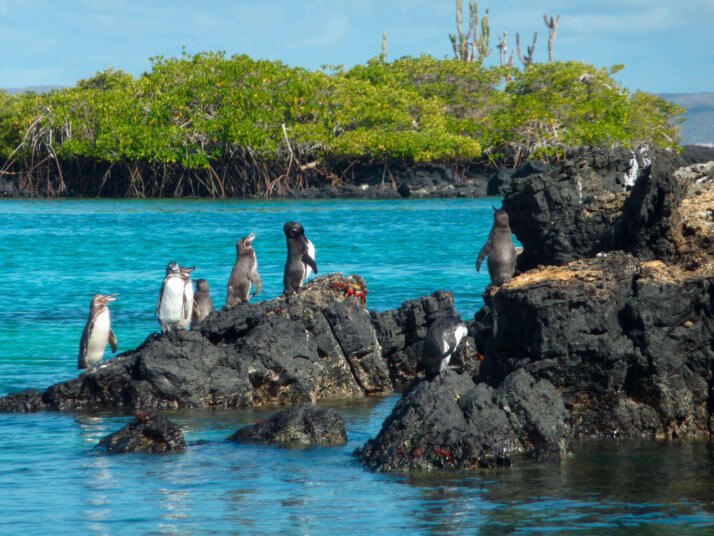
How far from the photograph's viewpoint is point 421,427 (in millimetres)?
8148

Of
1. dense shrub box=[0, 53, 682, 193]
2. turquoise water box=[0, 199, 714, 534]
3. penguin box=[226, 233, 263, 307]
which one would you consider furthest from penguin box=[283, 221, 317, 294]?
dense shrub box=[0, 53, 682, 193]

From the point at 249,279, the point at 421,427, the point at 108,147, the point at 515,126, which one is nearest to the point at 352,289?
the point at 249,279

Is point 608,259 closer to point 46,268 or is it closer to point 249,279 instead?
point 249,279

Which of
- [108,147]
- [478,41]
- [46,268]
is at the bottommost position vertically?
[46,268]

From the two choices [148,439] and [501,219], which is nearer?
[148,439]

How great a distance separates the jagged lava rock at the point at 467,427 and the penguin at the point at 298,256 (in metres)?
5.97

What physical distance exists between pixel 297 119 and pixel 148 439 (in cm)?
4770

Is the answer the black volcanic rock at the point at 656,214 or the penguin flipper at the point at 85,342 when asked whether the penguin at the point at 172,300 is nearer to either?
the penguin flipper at the point at 85,342

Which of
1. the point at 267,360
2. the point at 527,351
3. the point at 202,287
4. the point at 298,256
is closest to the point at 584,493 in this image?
the point at 527,351

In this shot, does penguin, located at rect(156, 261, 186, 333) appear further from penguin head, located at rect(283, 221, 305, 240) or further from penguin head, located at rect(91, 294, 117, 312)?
penguin head, located at rect(283, 221, 305, 240)

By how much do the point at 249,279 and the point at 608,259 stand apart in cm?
621

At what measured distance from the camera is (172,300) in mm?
13094

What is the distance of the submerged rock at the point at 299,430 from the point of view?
9141 millimetres

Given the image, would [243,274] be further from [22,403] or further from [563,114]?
[563,114]
